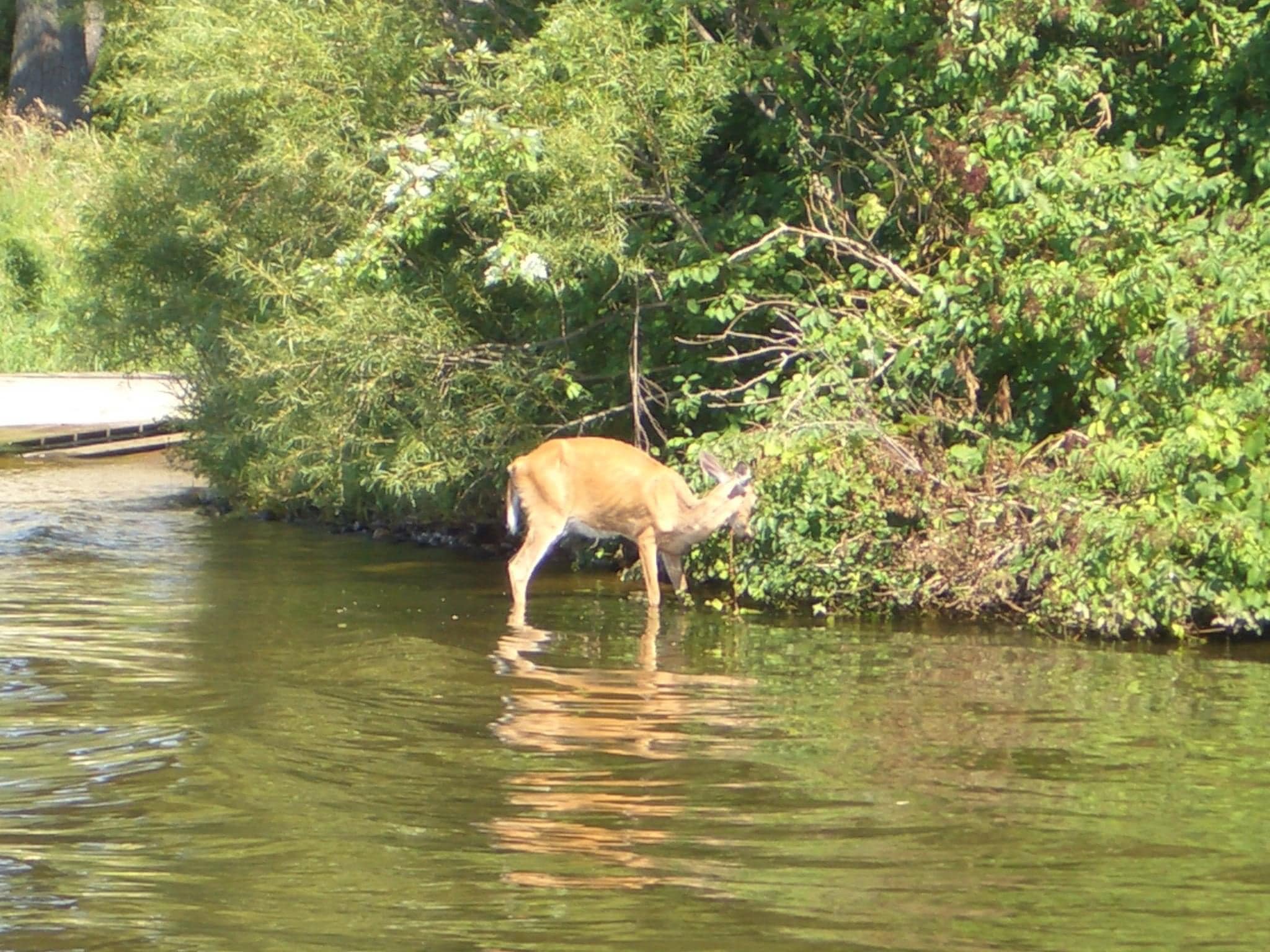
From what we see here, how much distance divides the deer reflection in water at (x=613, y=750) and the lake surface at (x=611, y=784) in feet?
0.08

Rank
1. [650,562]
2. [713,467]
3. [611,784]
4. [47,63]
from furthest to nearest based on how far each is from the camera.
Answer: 1. [47,63]
2. [650,562]
3. [713,467]
4. [611,784]

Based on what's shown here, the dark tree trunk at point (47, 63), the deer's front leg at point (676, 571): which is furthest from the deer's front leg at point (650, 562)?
the dark tree trunk at point (47, 63)

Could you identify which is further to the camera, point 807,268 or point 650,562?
point 807,268

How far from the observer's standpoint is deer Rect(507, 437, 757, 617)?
1381 cm

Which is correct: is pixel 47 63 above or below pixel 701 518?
above

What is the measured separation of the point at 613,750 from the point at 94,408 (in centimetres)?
1934

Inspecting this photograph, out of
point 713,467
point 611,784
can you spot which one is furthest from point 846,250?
point 611,784

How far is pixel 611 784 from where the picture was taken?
25.5 feet

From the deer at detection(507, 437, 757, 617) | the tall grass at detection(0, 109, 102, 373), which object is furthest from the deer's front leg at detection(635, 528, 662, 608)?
the tall grass at detection(0, 109, 102, 373)

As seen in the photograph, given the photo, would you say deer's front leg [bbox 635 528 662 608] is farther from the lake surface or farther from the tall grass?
the tall grass

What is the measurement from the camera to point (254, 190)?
56.6 ft

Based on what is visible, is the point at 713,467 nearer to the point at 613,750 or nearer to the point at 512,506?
the point at 512,506

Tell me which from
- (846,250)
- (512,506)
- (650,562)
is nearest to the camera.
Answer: (650,562)

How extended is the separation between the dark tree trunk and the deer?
26161 millimetres
